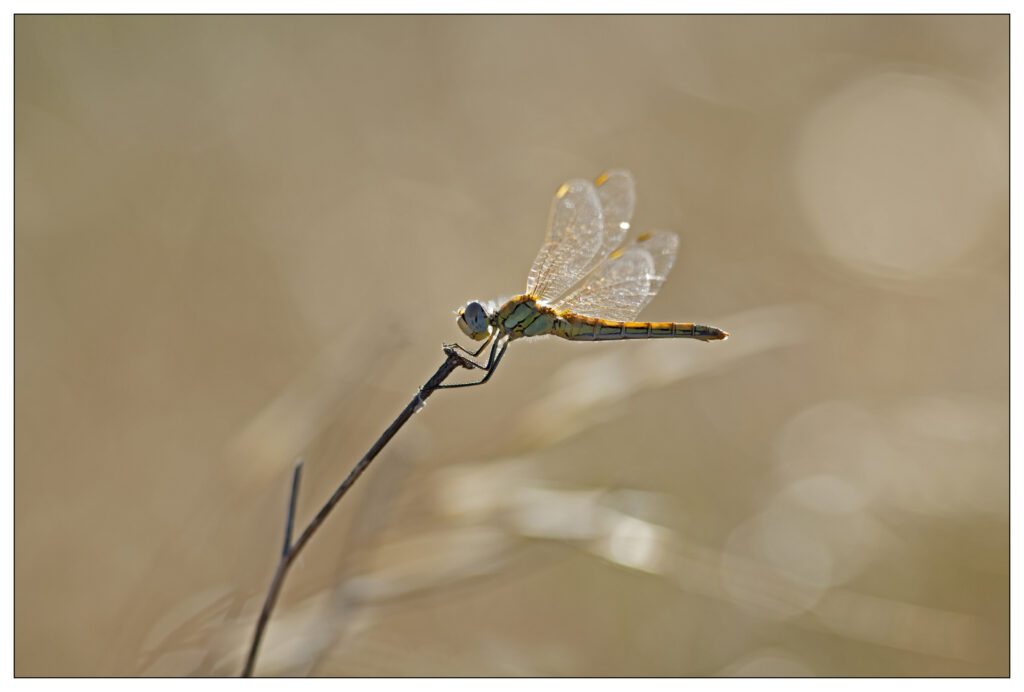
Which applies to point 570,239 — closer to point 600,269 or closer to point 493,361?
point 600,269

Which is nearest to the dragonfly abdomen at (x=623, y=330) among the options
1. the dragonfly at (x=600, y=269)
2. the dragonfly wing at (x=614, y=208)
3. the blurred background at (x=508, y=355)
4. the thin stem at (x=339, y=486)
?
the dragonfly at (x=600, y=269)

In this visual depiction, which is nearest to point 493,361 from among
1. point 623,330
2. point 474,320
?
point 474,320

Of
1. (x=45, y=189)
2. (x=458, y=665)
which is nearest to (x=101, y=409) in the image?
(x=45, y=189)

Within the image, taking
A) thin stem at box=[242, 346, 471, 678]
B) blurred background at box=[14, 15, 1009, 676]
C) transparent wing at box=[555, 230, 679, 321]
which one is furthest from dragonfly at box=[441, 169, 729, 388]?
thin stem at box=[242, 346, 471, 678]

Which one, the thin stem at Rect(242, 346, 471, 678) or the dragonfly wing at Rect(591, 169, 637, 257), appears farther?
the dragonfly wing at Rect(591, 169, 637, 257)

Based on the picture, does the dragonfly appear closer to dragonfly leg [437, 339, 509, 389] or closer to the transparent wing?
the transparent wing

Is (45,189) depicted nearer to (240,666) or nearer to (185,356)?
(185,356)
